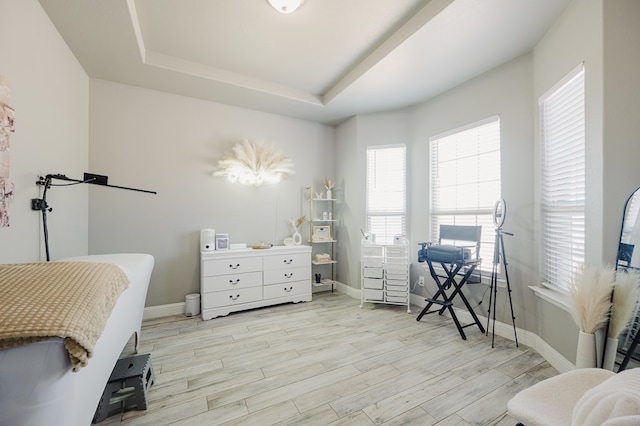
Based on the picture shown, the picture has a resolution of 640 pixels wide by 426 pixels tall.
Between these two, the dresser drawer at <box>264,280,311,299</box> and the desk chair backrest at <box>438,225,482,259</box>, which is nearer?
the desk chair backrest at <box>438,225,482,259</box>

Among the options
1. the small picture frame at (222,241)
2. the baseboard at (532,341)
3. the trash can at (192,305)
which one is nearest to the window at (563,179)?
the baseboard at (532,341)

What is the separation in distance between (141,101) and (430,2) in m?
3.23

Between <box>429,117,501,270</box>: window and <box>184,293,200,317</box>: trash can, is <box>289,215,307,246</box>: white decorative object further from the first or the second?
<box>429,117,501,270</box>: window

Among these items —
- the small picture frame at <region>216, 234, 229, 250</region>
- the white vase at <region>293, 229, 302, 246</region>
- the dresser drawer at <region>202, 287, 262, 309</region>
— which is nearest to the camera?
the dresser drawer at <region>202, 287, 262, 309</region>

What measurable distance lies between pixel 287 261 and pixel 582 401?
3038 mm

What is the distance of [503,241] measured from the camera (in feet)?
8.59

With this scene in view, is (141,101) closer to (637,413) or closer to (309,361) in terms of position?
(309,361)

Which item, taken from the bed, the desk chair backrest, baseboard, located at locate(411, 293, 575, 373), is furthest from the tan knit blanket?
the desk chair backrest

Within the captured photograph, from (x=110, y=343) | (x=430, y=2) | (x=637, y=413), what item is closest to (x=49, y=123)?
(x=110, y=343)

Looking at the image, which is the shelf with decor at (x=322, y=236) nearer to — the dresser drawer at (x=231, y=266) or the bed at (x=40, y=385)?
the dresser drawer at (x=231, y=266)

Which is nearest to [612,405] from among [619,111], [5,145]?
[619,111]

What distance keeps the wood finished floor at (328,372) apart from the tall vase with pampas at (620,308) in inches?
25.4

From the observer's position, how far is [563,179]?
2.09 metres

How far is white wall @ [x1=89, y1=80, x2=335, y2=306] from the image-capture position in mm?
2893
